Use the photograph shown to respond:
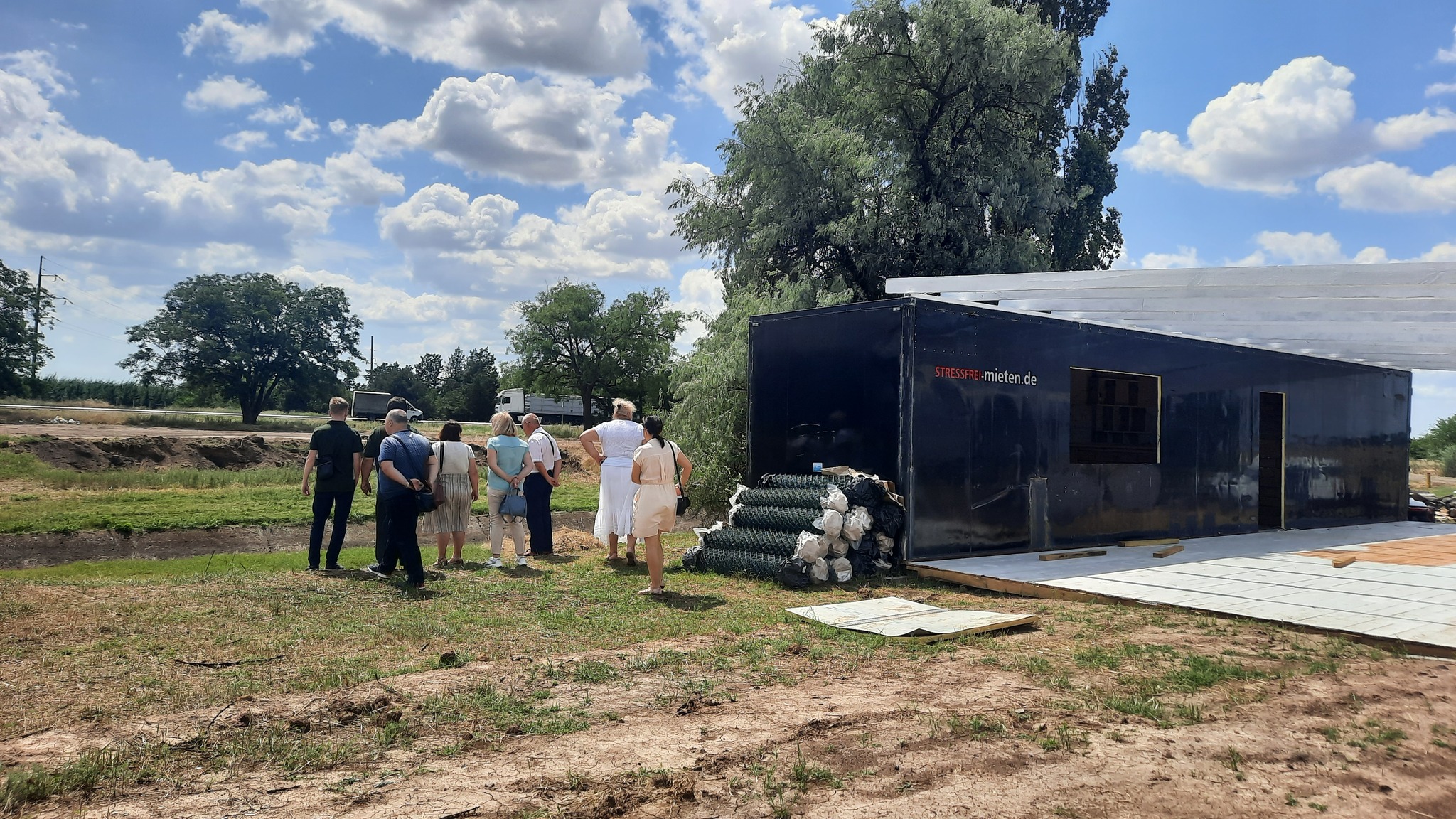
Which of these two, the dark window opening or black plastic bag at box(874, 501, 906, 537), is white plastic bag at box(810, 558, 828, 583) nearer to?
black plastic bag at box(874, 501, 906, 537)

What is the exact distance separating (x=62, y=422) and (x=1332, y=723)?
37319 mm

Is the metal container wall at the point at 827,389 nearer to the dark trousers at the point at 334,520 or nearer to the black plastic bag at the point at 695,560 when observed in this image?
the black plastic bag at the point at 695,560

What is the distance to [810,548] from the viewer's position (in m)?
8.50

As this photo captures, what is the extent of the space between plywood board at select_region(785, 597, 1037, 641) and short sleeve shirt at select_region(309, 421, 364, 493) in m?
4.82

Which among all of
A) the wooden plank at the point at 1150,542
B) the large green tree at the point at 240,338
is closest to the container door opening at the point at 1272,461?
the wooden plank at the point at 1150,542

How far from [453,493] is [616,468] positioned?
180 cm

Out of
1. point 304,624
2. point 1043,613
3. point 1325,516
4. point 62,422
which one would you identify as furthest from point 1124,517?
point 62,422

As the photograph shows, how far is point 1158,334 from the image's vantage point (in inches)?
467

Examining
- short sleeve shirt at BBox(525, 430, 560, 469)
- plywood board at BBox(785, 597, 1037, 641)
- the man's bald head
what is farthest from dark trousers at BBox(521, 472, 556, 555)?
plywood board at BBox(785, 597, 1037, 641)

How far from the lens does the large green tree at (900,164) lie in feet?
68.0

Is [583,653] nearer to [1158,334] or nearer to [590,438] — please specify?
[590,438]

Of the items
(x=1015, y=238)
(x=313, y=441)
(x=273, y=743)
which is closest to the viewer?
(x=273, y=743)

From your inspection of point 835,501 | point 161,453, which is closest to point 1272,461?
point 835,501

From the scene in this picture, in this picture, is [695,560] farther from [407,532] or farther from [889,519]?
[407,532]
